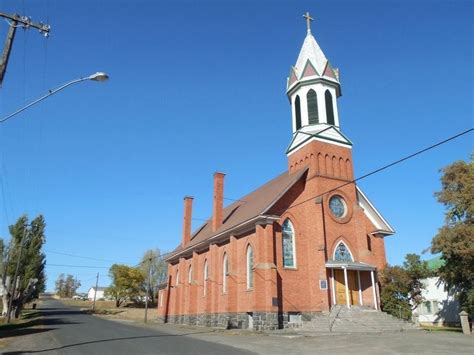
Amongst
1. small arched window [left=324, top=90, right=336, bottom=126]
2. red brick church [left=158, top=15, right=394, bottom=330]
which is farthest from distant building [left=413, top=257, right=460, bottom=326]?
small arched window [left=324, top=90, right=336, bottom=126]

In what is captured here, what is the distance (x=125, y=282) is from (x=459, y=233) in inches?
2640

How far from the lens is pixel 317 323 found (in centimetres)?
2567

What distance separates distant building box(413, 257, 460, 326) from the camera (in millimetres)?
37000

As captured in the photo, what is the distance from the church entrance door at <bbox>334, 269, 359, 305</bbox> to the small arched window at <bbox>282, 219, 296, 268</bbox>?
10.7 feet

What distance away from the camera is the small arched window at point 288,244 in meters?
28.8

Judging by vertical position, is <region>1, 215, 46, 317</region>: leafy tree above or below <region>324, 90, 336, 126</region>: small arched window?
below

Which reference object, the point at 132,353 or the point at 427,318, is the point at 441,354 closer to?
the point at 132,353

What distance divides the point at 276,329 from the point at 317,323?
262 centimetres

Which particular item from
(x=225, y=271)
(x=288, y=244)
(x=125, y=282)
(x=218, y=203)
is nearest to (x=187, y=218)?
(x=218, y=203)

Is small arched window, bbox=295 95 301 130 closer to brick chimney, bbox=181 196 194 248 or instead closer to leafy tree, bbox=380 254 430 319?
leafy tree, bbox=380 254 430 319

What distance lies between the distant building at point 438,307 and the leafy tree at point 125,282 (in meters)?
55.2

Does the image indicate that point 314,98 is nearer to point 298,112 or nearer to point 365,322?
point 298,112

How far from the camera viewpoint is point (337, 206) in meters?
31.3

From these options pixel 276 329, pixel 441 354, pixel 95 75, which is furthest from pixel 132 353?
pixel 276 329
